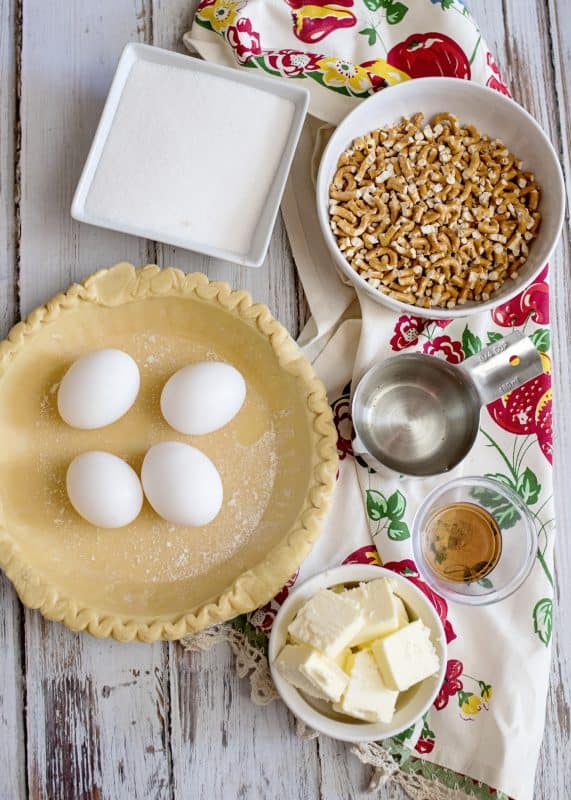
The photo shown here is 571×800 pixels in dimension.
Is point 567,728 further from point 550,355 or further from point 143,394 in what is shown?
point 143,394

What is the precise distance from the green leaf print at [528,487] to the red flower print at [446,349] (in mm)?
Result: 190

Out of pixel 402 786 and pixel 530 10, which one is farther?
pixel 530 10

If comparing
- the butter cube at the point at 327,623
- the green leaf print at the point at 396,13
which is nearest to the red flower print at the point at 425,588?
the butter cube at the point at 327,623

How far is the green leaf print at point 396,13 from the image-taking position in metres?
1.19

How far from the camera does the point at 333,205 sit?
3.66 feet

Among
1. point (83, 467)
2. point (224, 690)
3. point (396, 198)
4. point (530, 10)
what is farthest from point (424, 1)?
point (224, 690)

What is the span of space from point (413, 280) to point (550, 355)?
25 centimetres

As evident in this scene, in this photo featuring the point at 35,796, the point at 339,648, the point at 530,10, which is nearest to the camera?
the point at 339,648

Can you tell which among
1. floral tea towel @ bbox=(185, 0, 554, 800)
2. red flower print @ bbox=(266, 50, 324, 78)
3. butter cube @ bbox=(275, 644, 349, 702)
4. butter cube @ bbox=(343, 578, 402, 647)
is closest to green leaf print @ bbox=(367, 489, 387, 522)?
floral tea towel @ bbox=(185, 0, 554, 800)

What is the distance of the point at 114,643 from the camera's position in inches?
44.4

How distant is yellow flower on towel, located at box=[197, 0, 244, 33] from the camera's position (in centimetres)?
115

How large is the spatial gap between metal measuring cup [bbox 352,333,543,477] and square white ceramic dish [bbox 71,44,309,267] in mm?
247

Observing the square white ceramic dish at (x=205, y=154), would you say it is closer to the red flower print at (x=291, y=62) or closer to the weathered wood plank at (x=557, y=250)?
the red flower print at (x=291, y=62)

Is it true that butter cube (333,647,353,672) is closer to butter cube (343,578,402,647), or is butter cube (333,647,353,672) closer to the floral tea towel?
butter cube (343,578,402,647)
